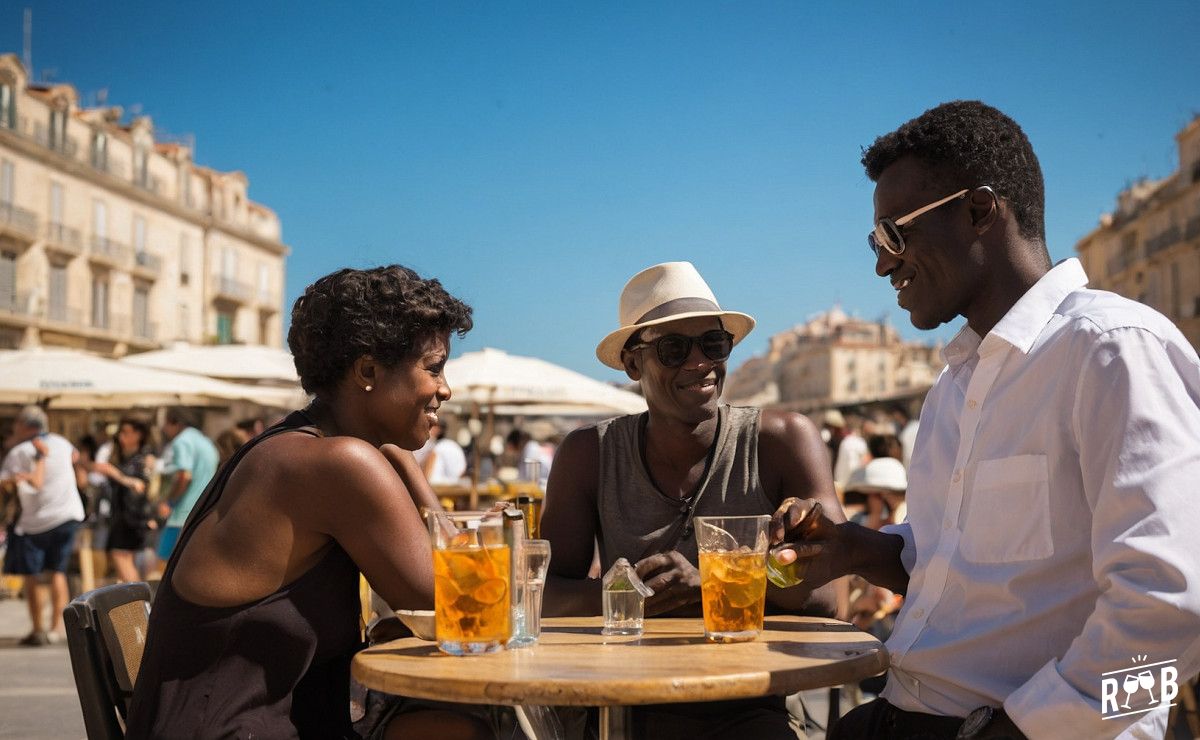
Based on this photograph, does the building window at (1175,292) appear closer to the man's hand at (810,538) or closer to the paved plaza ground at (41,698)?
the paved plaza ground at (41,698)

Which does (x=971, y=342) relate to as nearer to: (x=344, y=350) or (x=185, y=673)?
(x=344, y=350)

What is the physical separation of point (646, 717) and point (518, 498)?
25.4 inches

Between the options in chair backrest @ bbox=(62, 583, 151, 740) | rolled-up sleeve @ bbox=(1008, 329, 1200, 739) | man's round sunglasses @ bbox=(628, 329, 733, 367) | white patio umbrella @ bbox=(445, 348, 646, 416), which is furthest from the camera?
white patio umbrella @ bbox=(445, 348, 646, 416)

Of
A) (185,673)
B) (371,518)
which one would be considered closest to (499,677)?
(371,518)

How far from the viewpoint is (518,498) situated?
2951mm

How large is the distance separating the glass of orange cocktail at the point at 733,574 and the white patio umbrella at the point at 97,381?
1103cm

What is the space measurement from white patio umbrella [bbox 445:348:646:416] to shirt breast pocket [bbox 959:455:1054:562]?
357 inches

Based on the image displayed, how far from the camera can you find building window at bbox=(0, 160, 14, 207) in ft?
124

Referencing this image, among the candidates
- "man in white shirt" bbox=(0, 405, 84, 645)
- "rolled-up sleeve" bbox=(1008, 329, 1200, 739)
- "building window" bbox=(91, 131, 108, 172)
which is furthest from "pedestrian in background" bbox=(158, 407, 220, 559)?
"building window" bbox=(91, 131, 108, 172)

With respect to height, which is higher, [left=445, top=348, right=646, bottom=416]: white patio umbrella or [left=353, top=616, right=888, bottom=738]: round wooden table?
[left=445, top=348, right=646, bottom=416]: white patio umbrella

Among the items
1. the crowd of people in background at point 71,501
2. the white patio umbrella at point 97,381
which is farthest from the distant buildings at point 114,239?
the crowd of people in background at point 71,501

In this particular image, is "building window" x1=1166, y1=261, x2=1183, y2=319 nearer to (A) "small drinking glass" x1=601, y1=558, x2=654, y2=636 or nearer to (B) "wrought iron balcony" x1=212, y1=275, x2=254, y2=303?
(B) "wrought iron balcony" x1=212, y1=275, x2=254, y2=303

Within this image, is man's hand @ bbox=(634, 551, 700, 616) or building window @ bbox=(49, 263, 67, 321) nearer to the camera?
man's hand @ bbox=(634, 551, 700, 616)

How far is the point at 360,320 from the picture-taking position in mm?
2623
